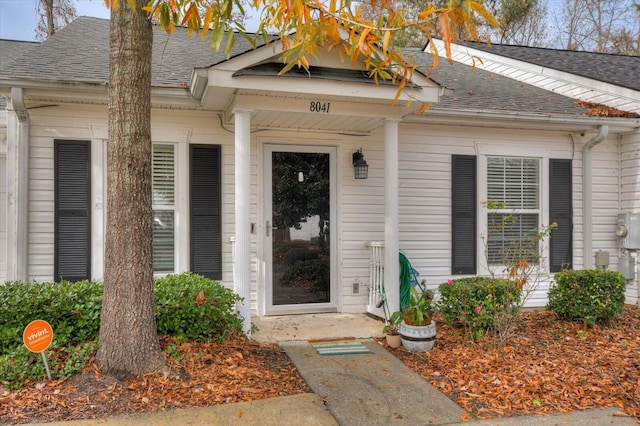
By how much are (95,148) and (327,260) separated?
2.99 meters

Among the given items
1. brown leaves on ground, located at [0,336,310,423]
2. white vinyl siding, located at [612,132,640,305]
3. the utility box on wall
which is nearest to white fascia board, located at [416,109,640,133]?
white vinyl siding, located at [612,132,640,305]

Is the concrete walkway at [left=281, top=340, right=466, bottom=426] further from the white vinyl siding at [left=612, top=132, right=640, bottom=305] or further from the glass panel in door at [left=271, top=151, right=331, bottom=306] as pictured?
the white vinyl siding at [left=612, top=132, right=640, bottom=305]

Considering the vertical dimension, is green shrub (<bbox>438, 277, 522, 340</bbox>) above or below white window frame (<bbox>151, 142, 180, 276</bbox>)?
below

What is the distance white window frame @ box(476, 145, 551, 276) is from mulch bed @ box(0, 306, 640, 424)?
1685 millimetres

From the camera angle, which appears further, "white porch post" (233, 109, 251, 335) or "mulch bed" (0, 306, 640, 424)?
"white porch post" (233, 109, 251, 335)

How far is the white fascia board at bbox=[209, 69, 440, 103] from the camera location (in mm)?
4289

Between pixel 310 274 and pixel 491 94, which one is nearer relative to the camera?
pixel 310 274

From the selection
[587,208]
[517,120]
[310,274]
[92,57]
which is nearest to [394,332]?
[310,274]

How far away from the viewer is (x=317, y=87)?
178 inches

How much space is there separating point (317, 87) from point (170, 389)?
295cm

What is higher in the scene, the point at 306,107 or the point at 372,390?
the point at 306,107

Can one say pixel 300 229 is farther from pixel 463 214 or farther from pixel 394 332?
pixel 463 214

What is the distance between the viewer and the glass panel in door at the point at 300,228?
223 inches

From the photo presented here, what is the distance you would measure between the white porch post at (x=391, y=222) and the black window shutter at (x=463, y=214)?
133 centimetres
